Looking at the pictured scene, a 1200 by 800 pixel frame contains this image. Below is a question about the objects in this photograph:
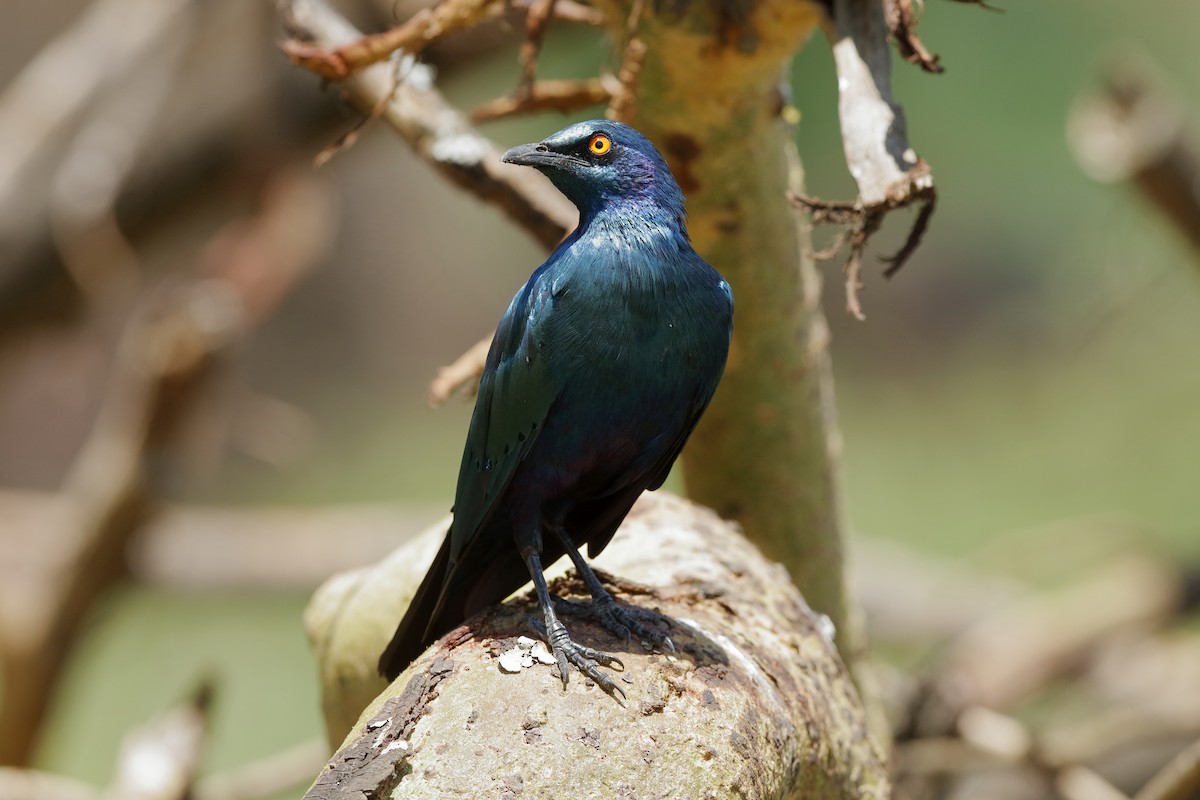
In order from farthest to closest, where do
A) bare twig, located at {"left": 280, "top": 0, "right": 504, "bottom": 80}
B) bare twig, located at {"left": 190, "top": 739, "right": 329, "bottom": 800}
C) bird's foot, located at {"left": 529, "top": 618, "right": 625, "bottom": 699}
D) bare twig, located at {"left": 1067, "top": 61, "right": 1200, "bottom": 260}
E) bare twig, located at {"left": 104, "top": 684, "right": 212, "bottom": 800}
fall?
bare twig, located at {"left": 1067, "top": 61, "right": 1200, "bottom": 260} → bare twig, located at {"left": 190, "top": 739, "right": 329, "bottom": 800} → bare twig, located at {"left": 104, "top": 684, "right": 212, "bottom": 800} → bare twig, located at {"left": 280, "top": 0, "right": 504, "bottom": 80} → bird's foot, located at {"left": 529, "top": 618, "right": 625, "bottom": 699}

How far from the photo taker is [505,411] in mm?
2305

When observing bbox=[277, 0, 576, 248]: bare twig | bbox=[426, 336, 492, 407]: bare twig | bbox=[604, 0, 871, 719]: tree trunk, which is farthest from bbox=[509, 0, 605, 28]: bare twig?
bbox=[426, 336, 492, 407]: bare twig

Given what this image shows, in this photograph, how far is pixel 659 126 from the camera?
3066mm

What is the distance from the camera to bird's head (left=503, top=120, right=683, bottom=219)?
2.39 meters

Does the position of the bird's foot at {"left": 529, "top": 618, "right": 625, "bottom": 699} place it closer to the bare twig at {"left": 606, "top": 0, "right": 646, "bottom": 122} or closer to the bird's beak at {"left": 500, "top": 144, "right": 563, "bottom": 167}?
the bird's beak at {"left": 500, "top": 144, "right": 563, "bottom": 167}

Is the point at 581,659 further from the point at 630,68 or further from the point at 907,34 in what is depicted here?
the point at 630,68

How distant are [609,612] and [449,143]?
1.62m

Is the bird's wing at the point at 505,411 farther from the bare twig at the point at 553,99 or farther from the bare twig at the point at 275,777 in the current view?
the bare twig at the point at 275,777

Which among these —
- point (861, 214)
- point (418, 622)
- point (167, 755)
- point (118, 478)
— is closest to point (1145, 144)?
point (861, 214)

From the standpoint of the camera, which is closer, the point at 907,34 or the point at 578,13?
the point at 907,34

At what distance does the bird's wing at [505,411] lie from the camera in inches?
89.2

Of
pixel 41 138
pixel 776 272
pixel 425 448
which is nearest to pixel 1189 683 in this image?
pixel 776 272

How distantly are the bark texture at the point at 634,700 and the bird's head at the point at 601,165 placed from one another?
2.45 ft

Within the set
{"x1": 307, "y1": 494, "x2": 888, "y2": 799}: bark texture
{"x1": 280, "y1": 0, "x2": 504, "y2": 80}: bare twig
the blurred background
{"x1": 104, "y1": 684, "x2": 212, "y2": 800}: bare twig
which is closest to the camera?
{"x1": 307, "y1": 494, "x2": 888, "y2": 799}: bark texture
